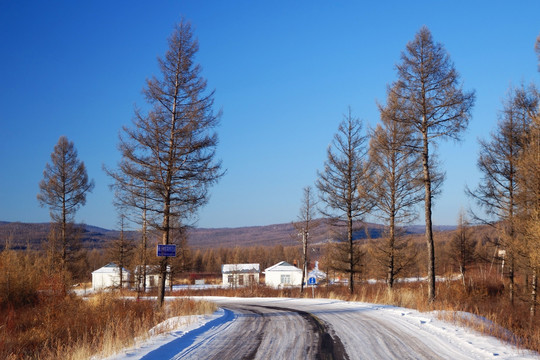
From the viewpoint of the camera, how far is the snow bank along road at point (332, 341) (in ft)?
27.8

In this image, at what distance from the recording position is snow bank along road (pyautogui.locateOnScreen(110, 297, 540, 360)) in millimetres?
8461

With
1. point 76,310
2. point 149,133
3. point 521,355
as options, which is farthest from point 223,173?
point 521,355

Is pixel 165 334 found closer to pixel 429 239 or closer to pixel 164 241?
pixel 164 241

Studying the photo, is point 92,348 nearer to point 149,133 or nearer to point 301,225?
point 149,133

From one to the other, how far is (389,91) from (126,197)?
43.0ft

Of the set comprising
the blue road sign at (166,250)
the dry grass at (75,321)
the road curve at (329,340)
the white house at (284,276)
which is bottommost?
the white house at (284,276)

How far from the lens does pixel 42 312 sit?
49.9ft

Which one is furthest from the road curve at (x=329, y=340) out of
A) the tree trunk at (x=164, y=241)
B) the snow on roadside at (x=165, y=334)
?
the tree trunk at (x=164, y=241)

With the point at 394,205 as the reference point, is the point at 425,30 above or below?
above

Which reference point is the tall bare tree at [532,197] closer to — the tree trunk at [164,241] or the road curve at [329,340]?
the road curve at [329,340]

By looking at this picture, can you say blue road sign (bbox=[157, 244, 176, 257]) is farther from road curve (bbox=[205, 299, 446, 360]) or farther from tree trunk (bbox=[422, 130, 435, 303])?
tree trunk (bbox=[422, 130, 435, 303])

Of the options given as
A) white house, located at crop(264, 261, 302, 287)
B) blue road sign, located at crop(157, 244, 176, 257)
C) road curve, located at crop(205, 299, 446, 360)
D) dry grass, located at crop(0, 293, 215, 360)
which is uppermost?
blue road sign, located at crop(157, 244, 176, 257)

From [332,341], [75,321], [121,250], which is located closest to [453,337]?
[332,341]

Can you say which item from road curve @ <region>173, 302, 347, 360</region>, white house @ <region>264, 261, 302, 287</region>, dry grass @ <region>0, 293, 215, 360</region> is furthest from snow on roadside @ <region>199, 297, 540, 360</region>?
white house @ <region>264, 261, 302, 287</region>
